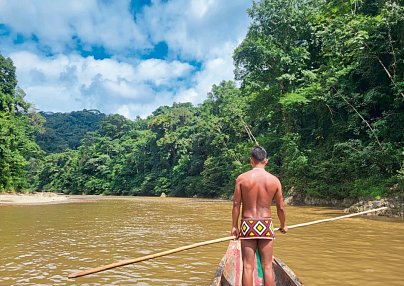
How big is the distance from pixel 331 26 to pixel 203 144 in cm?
2796

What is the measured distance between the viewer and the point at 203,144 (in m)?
47.8

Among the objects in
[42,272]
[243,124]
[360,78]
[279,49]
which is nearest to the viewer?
[42,272]

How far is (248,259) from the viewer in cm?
386

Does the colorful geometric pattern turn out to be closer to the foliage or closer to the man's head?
the man's head

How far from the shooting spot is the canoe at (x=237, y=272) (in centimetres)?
415

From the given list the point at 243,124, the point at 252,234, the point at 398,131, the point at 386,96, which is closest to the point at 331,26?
the point at 386,96

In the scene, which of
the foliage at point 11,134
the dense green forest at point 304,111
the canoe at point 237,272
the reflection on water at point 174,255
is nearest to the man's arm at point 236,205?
the canoe at point 237,272

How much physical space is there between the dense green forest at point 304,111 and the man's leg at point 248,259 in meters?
12.7

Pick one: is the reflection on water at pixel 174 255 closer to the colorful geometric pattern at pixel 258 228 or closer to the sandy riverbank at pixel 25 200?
the colorful geometric pattern at pixel 258 228

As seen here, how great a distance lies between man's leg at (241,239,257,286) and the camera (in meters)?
3.83

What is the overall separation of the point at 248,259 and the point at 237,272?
1431mm

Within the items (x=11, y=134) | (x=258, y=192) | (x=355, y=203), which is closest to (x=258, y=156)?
(x=258, y=192)

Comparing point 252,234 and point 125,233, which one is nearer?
point 252,234

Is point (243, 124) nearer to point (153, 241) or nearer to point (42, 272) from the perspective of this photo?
point (153, 241)
